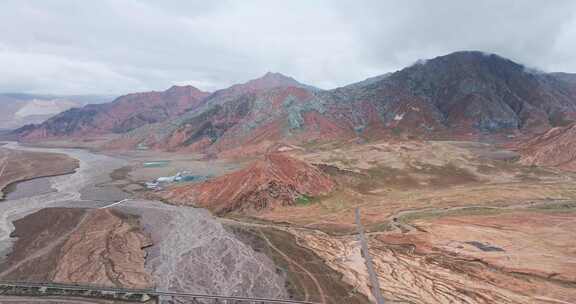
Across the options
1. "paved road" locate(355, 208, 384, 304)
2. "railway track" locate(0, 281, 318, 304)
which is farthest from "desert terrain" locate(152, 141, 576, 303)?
"railway track" locate(0, 281, 318, 304)

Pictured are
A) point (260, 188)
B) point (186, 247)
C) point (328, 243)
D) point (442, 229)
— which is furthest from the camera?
point (260, 188)

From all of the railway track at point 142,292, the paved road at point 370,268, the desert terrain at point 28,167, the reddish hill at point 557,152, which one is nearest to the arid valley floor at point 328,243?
the paved road at point 370,268

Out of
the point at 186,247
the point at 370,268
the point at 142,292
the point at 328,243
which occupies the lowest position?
the point at 142,292

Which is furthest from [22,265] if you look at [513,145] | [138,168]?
[513,145]

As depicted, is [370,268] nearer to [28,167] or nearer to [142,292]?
[142,292]

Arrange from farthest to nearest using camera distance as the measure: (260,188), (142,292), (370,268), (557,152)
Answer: (557,152), (260,188), (370,268), (142,292)

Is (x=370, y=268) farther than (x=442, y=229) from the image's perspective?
No

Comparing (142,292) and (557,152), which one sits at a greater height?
(557,152)

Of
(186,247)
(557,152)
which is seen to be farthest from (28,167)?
(557,152)
